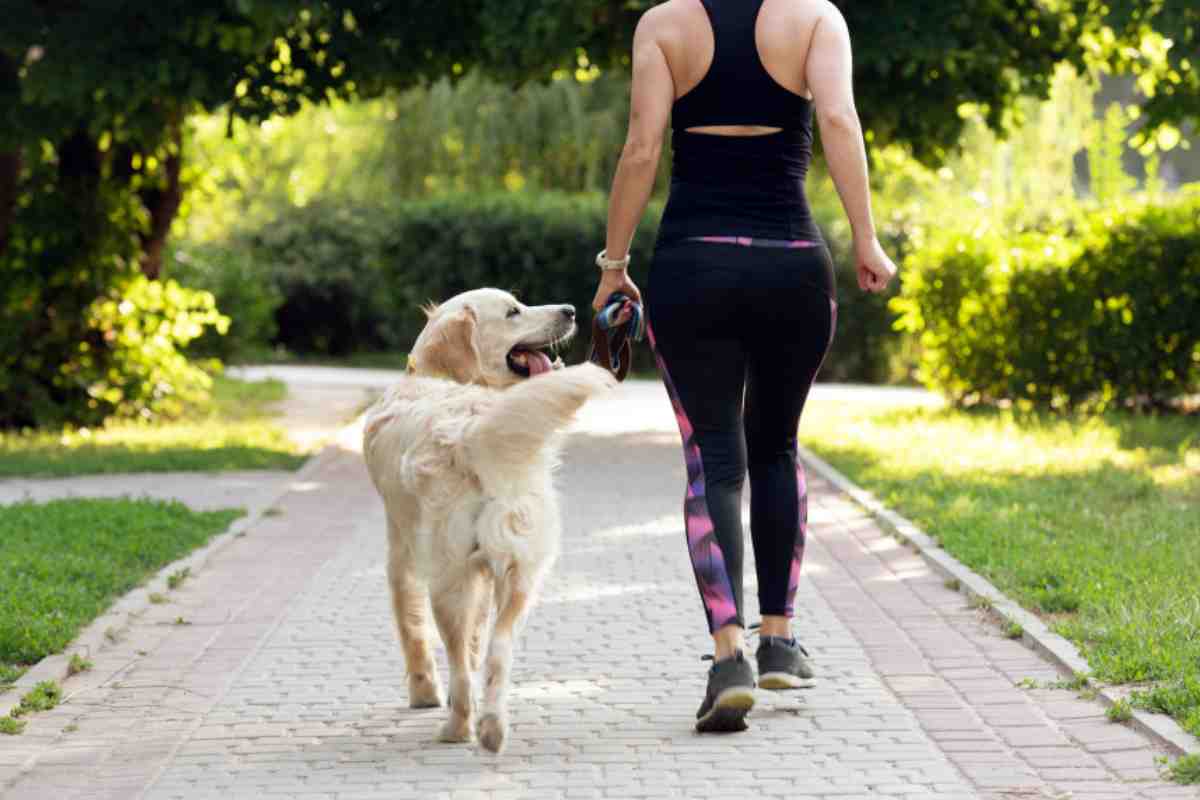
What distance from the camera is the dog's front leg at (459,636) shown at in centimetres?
529

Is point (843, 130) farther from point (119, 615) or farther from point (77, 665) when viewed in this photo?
point (119, 615)

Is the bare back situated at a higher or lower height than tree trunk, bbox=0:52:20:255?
higher

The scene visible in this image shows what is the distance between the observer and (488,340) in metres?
5.64

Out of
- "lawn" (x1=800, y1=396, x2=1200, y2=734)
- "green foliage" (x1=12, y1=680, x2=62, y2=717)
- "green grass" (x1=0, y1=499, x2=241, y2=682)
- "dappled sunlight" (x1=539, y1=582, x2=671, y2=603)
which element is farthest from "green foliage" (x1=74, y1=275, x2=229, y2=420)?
"green foliage" (x1=12, y1=680, x2=62, y2=717)

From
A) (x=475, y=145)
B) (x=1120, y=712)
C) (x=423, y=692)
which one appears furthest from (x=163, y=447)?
(x=475, y=145)

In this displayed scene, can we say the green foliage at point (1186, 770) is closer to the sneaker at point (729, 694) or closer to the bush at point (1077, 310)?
the sneaker at point (729, 694)

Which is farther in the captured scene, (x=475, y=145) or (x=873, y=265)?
(x=475, y=145)

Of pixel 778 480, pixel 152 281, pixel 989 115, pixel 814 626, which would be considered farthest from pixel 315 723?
pixel 152 281

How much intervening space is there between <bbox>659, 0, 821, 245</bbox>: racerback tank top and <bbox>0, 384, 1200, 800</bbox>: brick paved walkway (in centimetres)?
154

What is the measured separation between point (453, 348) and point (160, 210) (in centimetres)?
1213

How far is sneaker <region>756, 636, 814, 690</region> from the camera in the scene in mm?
5707

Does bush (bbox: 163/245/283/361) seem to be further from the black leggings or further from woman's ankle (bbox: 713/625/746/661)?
woman's ankle (bbox: 713/625/746/661)

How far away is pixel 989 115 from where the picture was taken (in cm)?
1530

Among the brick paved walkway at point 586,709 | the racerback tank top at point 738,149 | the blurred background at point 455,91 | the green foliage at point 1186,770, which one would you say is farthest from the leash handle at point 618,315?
the blurred background at point 455,91
